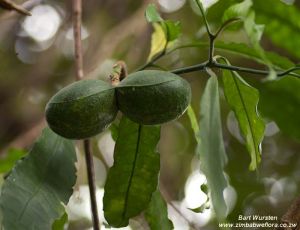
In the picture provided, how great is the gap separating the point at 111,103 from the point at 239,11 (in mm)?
280

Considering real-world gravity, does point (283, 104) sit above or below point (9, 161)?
below

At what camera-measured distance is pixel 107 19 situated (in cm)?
309

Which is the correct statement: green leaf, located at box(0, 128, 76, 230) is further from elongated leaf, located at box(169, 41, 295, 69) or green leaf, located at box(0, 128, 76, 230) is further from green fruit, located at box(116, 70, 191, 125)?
elongated leaf, located at box(169, 41, 295, 69)

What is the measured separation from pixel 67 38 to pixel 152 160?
1.97 metres

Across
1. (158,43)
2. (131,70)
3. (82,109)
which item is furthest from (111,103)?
(131,70)

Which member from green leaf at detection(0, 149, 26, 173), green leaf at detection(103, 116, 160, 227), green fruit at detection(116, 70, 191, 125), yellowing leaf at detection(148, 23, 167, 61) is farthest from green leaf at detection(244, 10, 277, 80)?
green leaf at detection(0, 149, 26, 173)

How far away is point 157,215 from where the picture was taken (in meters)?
1.34

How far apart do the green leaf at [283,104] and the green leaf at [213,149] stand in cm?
40

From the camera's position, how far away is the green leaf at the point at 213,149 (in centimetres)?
111

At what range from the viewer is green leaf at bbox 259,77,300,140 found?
1.65 metres

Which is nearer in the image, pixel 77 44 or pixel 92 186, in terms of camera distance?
pixel 92 186

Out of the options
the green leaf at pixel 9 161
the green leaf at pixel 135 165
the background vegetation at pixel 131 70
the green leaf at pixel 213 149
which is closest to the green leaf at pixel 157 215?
the green leaf at pixel 135 165

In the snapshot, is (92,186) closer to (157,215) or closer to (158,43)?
(157,215)

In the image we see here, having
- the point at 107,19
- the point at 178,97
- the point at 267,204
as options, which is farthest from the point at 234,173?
the point at 178,97
